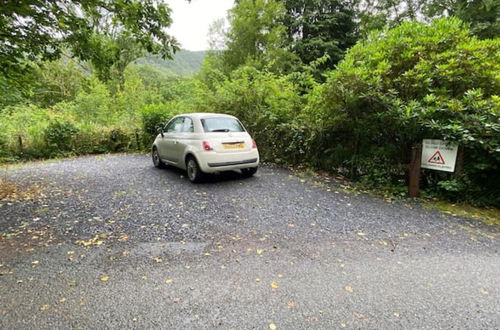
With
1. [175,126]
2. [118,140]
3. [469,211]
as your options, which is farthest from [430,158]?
[118,140]

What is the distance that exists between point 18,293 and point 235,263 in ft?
6.62

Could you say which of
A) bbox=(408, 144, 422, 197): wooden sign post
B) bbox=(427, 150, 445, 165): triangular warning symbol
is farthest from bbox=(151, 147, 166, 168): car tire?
bbox=(427, 150, 445, 165): triangular warning symbol

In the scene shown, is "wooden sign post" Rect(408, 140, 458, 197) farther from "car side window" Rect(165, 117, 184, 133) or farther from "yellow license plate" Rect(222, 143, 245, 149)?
"car side window" Rect(165, 117, 184, 133)

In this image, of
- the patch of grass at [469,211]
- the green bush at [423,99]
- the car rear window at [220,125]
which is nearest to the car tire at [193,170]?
the car rear window at [220,125]

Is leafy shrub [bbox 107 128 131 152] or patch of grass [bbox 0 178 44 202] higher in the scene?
leafy shrub [bbox 107 128 131 152]

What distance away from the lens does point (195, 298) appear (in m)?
2.42

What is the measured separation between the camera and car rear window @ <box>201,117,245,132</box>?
19.9 feet

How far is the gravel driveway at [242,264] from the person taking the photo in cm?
222

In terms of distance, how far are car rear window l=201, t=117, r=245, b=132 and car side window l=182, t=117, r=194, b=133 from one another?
1.09 feet

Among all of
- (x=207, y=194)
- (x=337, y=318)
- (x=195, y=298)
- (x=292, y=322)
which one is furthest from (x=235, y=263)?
(x=207, y=194)

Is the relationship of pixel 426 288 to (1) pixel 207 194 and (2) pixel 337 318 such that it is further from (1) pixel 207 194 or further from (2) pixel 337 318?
(1) pixel 207 194

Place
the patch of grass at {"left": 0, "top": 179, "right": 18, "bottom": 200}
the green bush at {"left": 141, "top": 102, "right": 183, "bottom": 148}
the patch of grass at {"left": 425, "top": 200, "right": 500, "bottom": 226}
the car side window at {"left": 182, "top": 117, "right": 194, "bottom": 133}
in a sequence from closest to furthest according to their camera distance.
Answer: the patch of grass at {"left": 425, "top": 200, "right": 500, "bottom": 226}
the patch of grass at {"left": 0, "top": 179, "right": 18, "bottom": 200}
the car side window at {"left": 182, "top": 117, "right": 194, "bottom": 133}
the green bush at {"left": 141, "top": 102, "right": 183, "bottom": 148}

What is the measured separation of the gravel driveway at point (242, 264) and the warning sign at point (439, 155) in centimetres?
110

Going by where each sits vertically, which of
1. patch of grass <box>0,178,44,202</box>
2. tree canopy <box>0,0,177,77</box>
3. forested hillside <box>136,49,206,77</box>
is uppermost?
forested hillside <box>136,49,206,77</box>
